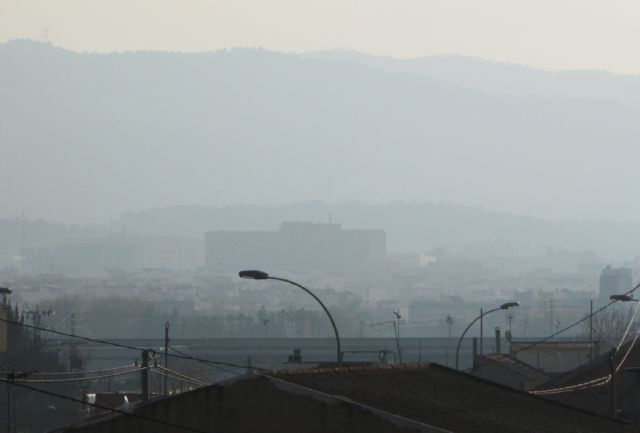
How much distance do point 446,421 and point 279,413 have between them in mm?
2342

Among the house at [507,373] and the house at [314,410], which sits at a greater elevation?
the house at [314,410]

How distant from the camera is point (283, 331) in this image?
655ft

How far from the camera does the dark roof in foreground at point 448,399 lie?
88.1ft

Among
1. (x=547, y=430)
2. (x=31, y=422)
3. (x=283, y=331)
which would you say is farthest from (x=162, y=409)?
(x=283, y=331)

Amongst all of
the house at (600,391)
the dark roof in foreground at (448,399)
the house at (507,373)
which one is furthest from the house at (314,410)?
the house at (507,373)

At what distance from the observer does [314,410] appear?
83.8ft

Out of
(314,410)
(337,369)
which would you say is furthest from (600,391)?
(314,410)

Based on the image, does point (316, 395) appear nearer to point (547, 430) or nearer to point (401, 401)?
point (401, 401)

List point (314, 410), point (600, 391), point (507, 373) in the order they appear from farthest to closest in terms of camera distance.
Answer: point (507, 373) → point (600, 391) → point (314, 410)

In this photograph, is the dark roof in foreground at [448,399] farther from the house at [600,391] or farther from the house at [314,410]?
the house at [600,391]

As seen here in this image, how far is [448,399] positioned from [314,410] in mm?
4099

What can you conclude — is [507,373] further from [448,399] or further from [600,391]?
[448,399]

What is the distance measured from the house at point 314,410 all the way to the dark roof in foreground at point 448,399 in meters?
0.03

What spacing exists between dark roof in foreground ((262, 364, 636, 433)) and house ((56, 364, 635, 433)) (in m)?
0.03
